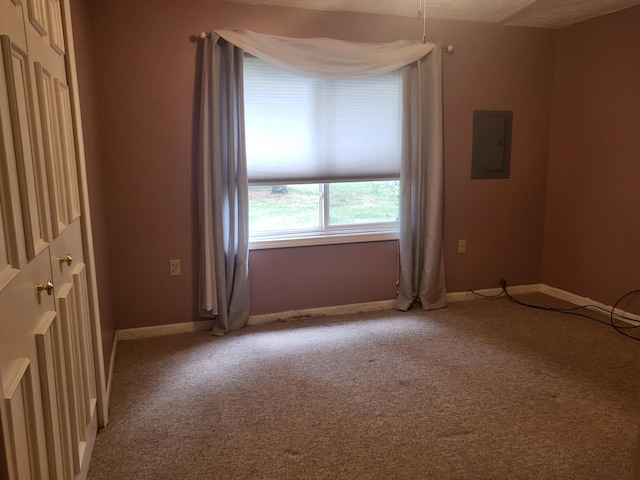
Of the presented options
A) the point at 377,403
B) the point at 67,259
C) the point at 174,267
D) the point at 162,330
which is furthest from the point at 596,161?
the point at 67,259

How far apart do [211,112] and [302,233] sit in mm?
1078

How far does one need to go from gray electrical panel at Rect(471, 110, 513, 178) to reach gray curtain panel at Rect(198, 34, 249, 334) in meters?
1.87

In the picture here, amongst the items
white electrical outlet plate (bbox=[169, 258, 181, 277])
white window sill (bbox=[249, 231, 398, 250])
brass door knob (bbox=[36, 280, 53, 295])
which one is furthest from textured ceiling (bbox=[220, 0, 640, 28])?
brass door knob (bbox=[36, 280, 53, 295])

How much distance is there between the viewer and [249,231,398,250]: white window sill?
343 centimetres

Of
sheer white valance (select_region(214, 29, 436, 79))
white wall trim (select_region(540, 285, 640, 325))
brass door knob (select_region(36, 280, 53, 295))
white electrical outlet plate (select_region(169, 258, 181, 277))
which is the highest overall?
sheer white valance (select_region(214, 29, 436, 79))

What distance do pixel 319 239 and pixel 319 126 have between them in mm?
814

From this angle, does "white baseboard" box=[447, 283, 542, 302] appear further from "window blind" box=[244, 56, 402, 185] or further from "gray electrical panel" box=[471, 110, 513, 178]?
"window blind" box=[244, 56, 402, 185]

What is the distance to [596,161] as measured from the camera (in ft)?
11.9

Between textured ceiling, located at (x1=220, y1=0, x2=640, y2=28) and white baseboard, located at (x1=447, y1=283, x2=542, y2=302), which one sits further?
white baseboard, located at (x1=447, y1=283, x2=542, y2=302)

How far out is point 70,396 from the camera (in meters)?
1.54

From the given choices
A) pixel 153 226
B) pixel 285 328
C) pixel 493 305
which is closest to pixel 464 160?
pixel 493 305

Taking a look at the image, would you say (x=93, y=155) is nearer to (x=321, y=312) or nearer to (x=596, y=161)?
Answer: (x=321, y=312)

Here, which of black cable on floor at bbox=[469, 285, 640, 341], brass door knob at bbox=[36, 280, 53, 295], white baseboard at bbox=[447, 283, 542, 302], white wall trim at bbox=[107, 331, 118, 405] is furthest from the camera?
white baseboard at bbox=[447, 283, 542, 302]

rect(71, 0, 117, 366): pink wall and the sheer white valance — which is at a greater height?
the sheer white valance
